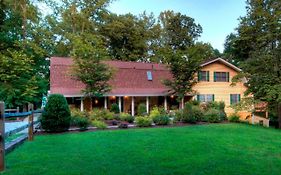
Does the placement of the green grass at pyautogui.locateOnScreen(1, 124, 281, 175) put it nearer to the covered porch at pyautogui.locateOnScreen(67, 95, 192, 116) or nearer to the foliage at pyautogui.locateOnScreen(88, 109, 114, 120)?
the foliage at pyautogui.locateOnScreen(88, 109, 114, 120)

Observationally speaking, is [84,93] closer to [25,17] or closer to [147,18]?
[25,17]

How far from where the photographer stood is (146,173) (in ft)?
16.6

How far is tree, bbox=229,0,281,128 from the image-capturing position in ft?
53.4

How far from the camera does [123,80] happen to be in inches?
897

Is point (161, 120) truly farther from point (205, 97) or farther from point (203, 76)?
point (203, 76)

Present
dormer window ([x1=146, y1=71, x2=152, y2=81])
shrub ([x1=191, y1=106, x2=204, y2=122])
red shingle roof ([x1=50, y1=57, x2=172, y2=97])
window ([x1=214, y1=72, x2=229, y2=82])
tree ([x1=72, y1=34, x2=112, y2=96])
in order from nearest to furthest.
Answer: shrub ([x1=191, y1=106, x2=204, y2=122]), tree ([x1=72, y1=34, x2=112, y2=96]), red shingle roof ([x1=50, y1=57, x2=172, y2=97]), dormer window ([x1=146, y1=71, x2=152, y2=81]), window ([x1=214, y1=72, x2=229, y2=82])

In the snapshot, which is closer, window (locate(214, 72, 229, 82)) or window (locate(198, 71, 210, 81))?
window (locate(198, 71, 210, 81))

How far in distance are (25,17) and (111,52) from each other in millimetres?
12431

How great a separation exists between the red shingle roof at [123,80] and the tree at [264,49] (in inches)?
295

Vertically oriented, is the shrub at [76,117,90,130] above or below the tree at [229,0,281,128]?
Answer: below

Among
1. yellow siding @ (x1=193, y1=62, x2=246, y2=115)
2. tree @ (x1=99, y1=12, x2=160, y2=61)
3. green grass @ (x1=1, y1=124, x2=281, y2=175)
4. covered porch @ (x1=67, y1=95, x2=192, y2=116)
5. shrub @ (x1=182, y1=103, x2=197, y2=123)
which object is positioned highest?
tree @ (x1=99, y1=12, x2=160, y2=61)

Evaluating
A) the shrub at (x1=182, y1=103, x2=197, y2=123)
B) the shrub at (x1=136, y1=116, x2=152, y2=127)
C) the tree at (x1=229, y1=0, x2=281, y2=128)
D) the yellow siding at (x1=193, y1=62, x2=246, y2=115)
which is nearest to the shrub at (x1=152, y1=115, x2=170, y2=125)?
the shrub at (x1=136, y1=116, x2=152, y2=127)

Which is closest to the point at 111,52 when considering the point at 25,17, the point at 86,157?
the point at 25,17

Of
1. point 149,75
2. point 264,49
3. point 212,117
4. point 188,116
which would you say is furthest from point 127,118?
point 264,49
